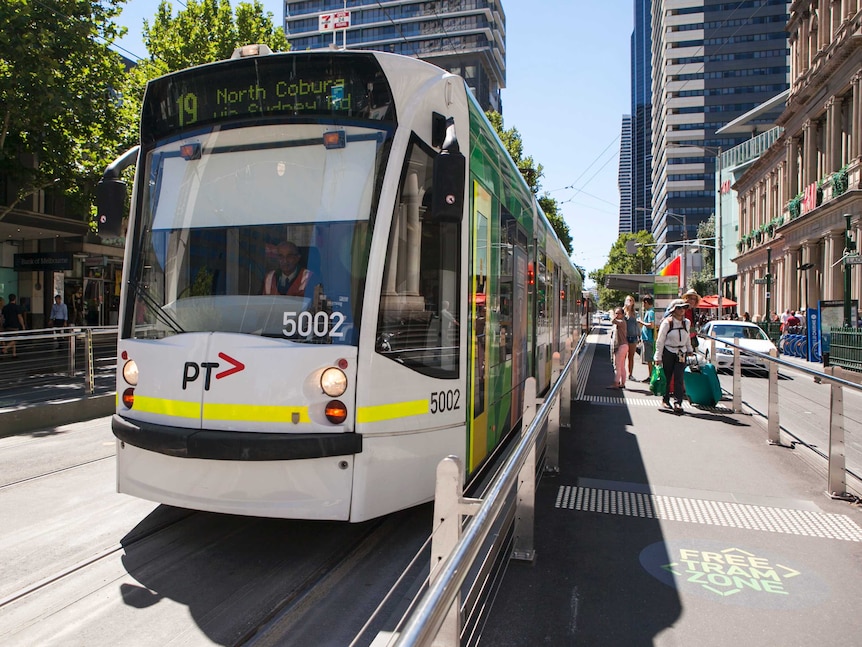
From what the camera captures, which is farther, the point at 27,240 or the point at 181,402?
the point at 27,240

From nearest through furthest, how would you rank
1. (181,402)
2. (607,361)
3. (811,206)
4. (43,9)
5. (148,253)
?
(181,402) < (148,253) < (43,9) < (607,361) < (811,206)

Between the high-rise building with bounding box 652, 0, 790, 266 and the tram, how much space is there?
98.0 metres

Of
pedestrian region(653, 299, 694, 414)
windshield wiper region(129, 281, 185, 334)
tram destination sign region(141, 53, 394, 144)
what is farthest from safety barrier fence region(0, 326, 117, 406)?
pedestrian region(653, 299, 694, 414)

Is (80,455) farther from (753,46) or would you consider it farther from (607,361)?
(753,46)

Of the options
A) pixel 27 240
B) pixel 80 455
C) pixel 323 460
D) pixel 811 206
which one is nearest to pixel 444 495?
pixel 323 460

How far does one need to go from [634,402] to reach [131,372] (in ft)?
28.8

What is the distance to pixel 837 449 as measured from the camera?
5.61 m

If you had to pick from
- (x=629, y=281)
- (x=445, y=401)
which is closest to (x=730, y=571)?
(x=445, y=401)

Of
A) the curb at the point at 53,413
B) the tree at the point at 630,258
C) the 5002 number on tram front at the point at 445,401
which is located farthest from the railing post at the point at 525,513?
the tree at the point at 630,258

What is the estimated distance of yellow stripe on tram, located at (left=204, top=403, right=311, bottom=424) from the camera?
3.80 meters

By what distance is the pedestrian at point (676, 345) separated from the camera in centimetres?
977

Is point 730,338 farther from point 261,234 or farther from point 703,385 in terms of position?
point 261,234

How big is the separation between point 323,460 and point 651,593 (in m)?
2.04

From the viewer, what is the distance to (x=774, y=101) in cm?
5506
